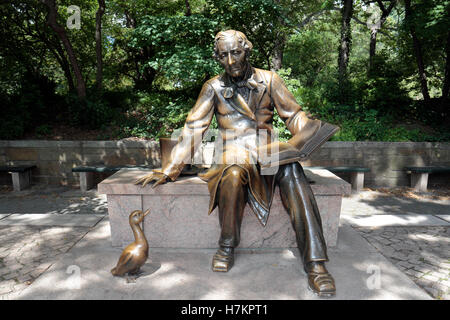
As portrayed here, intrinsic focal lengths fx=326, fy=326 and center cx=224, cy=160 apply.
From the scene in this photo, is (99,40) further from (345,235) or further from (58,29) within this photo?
(345,235)

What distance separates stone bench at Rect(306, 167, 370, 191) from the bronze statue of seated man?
382cm

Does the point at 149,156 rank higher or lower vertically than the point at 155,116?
lower

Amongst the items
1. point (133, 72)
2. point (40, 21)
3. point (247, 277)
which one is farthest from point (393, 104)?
point (40, 21)

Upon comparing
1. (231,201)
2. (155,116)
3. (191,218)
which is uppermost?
(155,116)

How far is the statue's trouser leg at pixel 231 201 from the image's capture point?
9.39 ft

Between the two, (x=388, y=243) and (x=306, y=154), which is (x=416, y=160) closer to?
(x=388, y=243)

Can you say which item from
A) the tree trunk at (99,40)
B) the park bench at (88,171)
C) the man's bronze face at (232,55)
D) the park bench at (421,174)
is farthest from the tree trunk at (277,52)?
the man's bronze face at (232,55)

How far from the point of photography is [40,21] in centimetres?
971

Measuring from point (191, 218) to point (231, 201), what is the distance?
70cm

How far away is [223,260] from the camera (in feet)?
9.69

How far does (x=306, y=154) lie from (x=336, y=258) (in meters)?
1.13

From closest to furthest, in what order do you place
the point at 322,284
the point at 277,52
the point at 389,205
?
the point at 322,284
the point at 389,205
the point at 277,52

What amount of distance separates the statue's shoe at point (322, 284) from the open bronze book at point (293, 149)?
966 millimetres

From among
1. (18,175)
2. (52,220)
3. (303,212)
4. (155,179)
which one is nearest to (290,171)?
(303,212)
